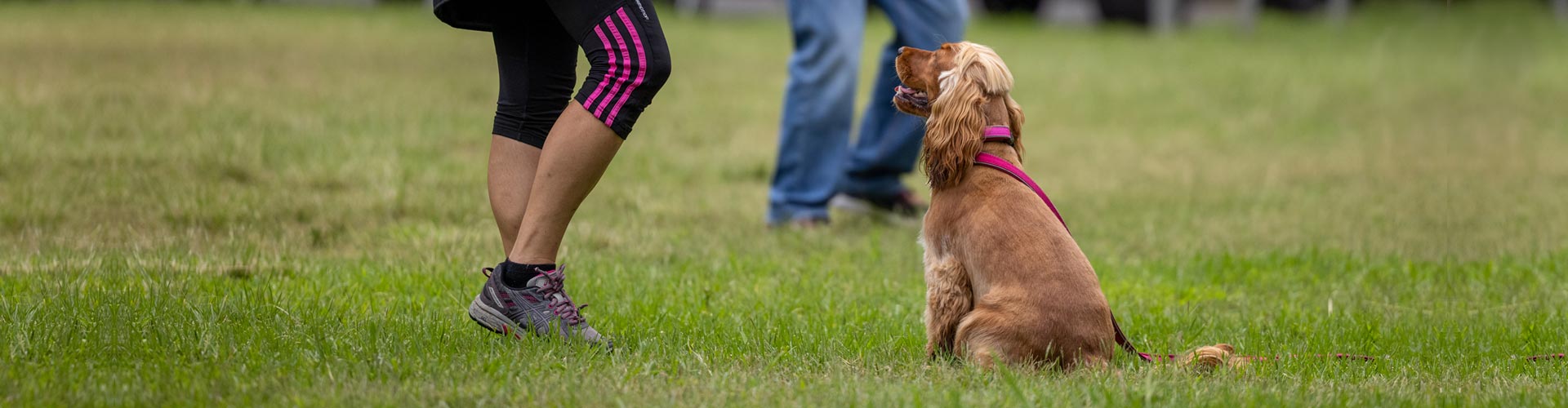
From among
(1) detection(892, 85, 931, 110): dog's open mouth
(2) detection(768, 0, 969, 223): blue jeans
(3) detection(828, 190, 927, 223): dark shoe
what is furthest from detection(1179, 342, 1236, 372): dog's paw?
(3) detection(828, 190, 927, 223): dark shoe

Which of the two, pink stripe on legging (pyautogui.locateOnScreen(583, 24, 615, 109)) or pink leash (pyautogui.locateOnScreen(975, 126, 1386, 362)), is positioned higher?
pink stripe on legging (pyautogui.locateOnScreen(583, 24, 615, 109))

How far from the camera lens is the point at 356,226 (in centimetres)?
602

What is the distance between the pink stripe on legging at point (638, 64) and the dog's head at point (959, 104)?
746mm

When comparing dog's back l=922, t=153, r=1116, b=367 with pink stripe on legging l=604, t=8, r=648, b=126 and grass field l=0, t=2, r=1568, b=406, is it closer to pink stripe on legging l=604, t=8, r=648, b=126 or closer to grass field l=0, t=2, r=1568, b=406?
grass field l=0, t=2, r=1568, b=406

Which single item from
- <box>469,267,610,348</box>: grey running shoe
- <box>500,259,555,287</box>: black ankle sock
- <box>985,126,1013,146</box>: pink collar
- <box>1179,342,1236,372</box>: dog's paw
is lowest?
<box>1179,342,1236,372</box>: dog's paw

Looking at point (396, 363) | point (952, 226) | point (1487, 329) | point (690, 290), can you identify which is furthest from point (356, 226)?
point (1487, 329)

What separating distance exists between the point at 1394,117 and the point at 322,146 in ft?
27.2

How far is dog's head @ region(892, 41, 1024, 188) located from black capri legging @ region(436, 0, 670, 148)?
700 mm

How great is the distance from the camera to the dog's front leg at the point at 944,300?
360 centimetres

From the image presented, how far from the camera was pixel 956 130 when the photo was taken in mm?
3594

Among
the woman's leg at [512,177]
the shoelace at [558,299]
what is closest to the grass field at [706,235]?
the shoelace at [558,299]

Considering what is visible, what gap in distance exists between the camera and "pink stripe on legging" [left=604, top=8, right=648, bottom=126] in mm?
3566

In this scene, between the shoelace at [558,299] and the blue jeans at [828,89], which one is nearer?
the shoelace at [558,299]

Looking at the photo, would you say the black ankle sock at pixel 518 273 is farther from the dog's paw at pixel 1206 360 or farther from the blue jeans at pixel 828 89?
the blue jeans at pixel 828 89
